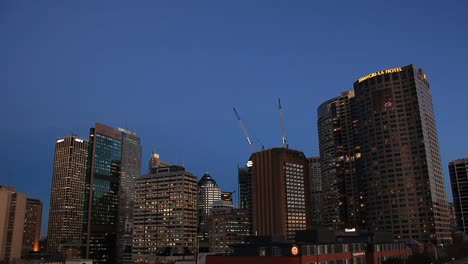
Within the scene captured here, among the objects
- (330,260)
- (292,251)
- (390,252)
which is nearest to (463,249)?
(390,252)

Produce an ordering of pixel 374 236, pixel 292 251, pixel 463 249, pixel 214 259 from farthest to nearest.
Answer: pixel 463 249 < pixel 374 236 < pixel 214 259 < pixel 292 251

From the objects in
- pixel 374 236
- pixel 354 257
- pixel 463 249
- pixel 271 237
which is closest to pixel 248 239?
pixel 271 237

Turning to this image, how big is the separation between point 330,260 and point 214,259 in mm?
27725

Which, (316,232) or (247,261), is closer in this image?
(247,261)

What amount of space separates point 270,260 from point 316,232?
16.9 meters

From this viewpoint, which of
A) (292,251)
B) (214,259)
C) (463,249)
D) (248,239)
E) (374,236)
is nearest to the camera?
(292,251)

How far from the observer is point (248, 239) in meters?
121

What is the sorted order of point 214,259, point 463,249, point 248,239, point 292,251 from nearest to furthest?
point 292,251, point 214,259, point 248,239, point 463,249

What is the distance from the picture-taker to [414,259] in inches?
4663

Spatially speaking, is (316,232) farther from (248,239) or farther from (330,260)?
(248,239)

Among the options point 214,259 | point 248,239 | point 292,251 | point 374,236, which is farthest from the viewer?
point 374,236

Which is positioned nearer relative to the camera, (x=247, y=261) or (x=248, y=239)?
(x=247, y=261)

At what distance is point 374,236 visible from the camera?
13700 cm

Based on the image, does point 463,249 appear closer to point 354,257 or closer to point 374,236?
point 374,236
